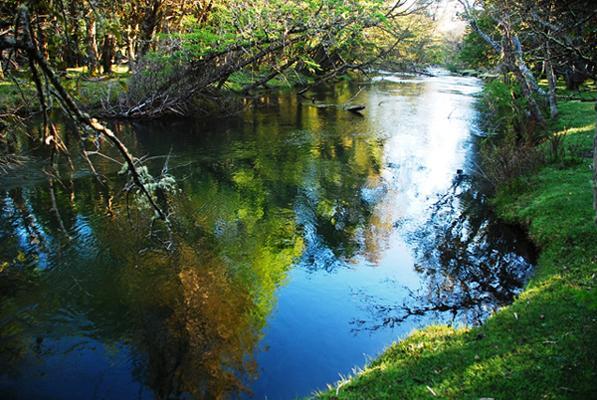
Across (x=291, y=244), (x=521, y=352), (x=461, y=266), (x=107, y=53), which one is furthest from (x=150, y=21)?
(x=521, y=352)

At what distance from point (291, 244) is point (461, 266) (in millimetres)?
4085

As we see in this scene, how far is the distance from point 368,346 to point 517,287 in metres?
3.73

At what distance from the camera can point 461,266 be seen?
10914 millimetres

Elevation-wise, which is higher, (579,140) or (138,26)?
(138,26)

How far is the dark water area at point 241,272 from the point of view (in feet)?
24.2

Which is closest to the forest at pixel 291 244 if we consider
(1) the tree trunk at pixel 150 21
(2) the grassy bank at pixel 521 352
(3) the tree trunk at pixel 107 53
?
(2) the grassy bank at pixel 521 352

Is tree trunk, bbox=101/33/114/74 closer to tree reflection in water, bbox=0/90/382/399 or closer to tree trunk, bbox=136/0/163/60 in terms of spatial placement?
tree trunk, bbox=136/0/163/60

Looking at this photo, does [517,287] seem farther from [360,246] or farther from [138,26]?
[138,26]

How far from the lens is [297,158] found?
19875 millimetres

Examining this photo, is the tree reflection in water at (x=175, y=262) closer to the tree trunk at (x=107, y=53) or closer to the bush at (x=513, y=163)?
the bush at (x=513, y=163)

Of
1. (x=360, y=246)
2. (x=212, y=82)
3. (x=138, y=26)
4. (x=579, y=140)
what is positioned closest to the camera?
(x=360, y=246)

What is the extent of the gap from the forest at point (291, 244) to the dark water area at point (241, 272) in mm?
50

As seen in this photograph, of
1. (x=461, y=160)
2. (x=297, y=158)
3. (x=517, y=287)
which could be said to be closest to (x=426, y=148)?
(x=461, y=160)

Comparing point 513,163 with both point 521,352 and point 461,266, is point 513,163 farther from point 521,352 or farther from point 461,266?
point 521,352
